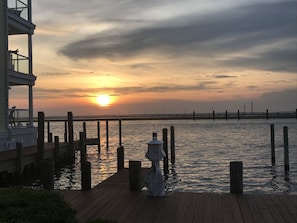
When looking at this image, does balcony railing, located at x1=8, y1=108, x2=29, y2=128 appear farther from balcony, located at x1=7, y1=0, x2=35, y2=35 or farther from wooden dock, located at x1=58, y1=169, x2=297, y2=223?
wooden dock, located at x1=58, y1=169, x2=297, y2=223

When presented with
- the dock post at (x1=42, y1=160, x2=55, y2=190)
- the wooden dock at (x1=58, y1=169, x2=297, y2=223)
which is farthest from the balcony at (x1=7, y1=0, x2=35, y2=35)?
the wooden dock at (x1=58, y1=169, x2=297, y2=223)

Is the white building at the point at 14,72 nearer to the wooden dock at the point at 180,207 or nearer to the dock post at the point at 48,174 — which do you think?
the dock post at the point at 48,174

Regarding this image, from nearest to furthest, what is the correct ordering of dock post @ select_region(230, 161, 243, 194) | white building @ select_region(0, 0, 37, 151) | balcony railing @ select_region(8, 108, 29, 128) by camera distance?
dock post @ select_region(230, 161, 243, 194), white building @ select_region(0, 0, 37, 151), balcony railing @ select_region(8, 108, 29, 128)

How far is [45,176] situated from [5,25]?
1368cm

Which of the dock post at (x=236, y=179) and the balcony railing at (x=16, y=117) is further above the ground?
the balcony railing at (x=16, y=117)

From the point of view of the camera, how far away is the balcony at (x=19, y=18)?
23.4m

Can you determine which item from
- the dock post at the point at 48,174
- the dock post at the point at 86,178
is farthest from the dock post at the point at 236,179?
the dock post at the point at 48,174

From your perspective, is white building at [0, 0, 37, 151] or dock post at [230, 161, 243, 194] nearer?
dock post at [230, 161, 243, 194]

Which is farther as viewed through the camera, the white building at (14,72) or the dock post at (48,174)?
the white building at (14,72)

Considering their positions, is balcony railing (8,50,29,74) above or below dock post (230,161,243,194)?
above

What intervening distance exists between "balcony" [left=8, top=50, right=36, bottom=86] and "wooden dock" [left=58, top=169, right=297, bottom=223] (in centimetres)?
1468

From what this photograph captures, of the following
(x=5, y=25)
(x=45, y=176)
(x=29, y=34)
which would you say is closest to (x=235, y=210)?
(x=45, y=176)

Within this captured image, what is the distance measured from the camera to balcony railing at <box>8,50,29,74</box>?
2363 cm

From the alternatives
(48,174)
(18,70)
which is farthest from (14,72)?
(48,174)
